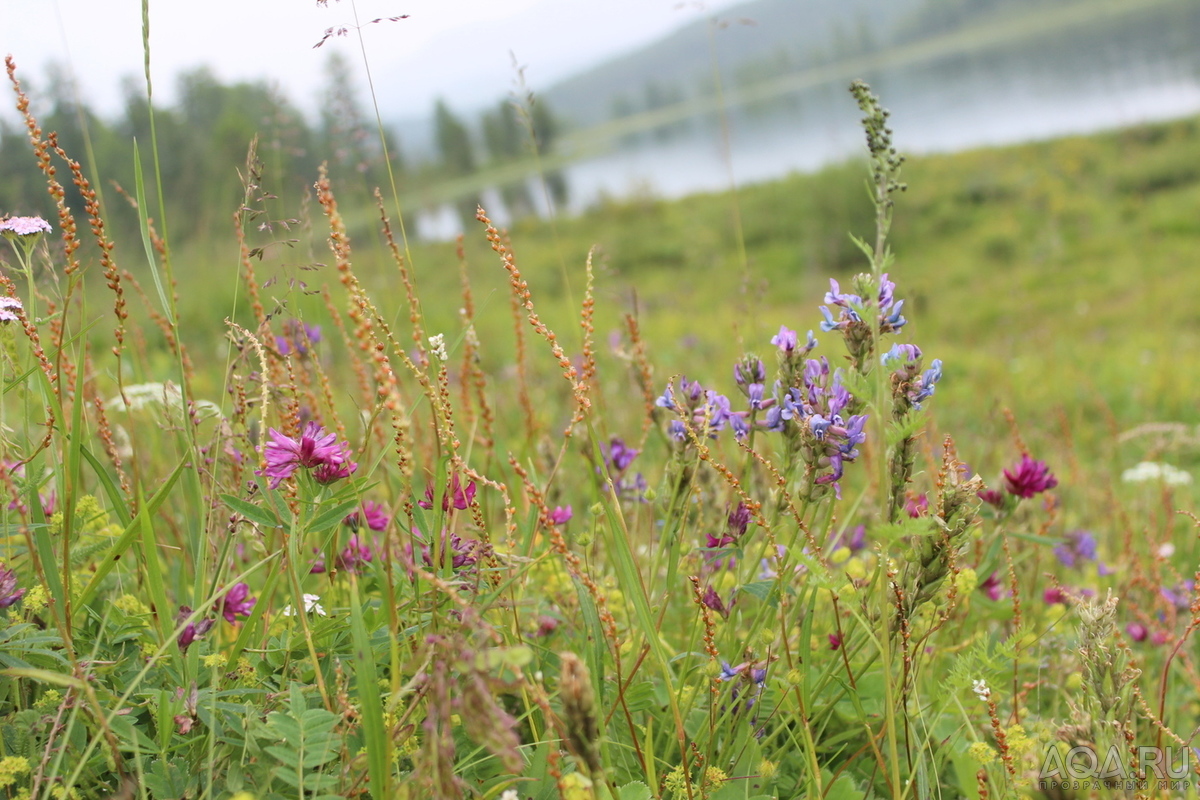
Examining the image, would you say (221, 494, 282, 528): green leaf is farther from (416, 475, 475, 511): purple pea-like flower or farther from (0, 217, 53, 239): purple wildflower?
(0, 217, 53, 239): purple wildflower

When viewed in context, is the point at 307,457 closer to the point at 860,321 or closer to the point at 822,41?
the point at 860,321

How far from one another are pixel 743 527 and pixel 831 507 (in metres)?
0.15

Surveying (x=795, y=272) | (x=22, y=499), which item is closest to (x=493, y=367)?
(x=22, y=499)

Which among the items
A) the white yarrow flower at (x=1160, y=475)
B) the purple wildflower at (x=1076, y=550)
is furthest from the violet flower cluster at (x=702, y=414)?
the white yarrow flower at (x=1160, y=475)

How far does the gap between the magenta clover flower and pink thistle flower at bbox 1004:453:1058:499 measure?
134 centimetres

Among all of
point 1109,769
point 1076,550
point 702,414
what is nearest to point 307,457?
point 702,414

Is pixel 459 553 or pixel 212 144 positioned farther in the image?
pixel 212 144

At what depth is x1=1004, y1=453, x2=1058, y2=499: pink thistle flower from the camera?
1609 millimetres

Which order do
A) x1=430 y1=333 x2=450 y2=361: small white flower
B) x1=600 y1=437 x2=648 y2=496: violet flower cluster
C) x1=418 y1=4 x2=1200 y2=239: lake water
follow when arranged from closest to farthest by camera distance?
x1=430 y1=333 x2=450 y2=361: small white flower, x1=600 y1=437 x2=648 y2=496: violet flower cluster, x1=418 y1=4 x2=1200 y2=239: lake water

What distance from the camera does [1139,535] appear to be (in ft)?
9.55

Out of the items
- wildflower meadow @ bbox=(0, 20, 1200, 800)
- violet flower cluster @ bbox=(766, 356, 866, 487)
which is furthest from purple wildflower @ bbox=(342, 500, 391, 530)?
violet flower cluster @ bbox=(766, 356, 866, 487)

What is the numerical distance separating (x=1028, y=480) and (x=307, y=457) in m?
1.44

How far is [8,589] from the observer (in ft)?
3.65

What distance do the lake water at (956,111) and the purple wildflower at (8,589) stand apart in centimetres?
1397
